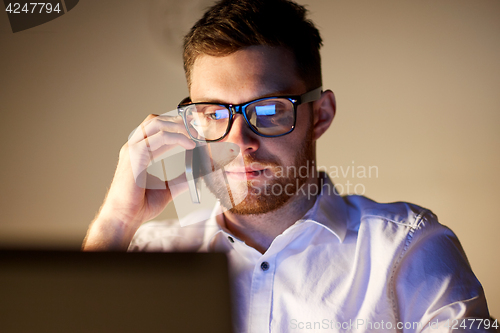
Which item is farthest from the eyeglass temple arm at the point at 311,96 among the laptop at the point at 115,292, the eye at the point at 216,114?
the laptop at the point at 115,292

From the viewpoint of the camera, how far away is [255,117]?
1.14 metres

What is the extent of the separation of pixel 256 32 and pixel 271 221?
2.16 ft

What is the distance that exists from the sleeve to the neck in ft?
1.21

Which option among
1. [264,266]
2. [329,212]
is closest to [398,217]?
[329,212]

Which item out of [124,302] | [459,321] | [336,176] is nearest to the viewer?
[124,302]

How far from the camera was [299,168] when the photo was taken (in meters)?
1.26

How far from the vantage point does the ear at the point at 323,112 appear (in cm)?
132

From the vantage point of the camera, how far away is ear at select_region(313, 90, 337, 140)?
1323 millimetres

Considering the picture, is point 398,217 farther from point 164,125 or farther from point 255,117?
point 164,125

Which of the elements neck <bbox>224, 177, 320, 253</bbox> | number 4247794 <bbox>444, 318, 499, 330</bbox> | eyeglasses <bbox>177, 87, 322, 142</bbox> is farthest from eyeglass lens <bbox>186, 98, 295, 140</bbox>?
number 4247794 <bbox>444, 318, 499, 330</bbox>

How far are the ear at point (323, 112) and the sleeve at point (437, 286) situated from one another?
19.0 inches

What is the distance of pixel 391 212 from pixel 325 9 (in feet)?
3.41

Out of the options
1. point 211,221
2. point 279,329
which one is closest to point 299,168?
point 211,221

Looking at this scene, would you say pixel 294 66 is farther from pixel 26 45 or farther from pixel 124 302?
pixel 26 45
